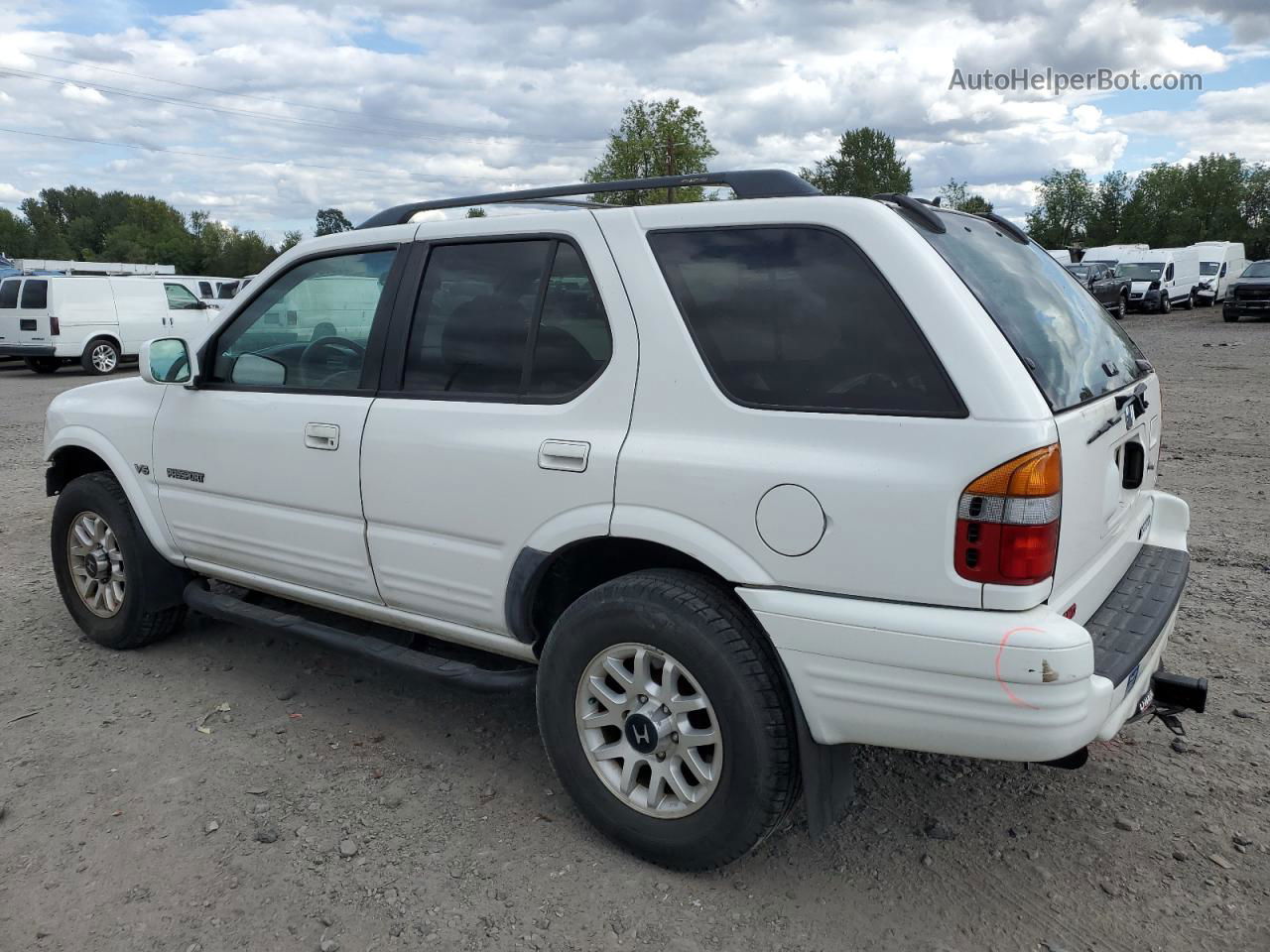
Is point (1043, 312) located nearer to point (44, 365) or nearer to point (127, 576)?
point (127, 576)

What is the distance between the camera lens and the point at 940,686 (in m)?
2.31

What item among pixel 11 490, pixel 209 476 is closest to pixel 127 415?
pixel 209 476

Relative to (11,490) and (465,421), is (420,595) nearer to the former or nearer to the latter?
(465,421)

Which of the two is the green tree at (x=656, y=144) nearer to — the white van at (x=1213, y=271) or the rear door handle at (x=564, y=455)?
the white van at (x=1213, y=271)

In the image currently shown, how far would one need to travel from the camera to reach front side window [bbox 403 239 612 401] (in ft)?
9.71

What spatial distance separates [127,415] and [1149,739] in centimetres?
426

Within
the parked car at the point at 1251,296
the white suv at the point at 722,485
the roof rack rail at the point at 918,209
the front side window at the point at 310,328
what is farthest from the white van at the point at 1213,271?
the front side window at the point at 310,328

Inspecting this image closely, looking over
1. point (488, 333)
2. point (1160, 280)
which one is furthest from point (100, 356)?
point (1160, 280)

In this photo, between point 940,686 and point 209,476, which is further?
point 209,476

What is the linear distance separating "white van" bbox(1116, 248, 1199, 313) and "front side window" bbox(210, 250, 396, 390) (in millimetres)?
32793

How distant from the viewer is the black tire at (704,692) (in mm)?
2557

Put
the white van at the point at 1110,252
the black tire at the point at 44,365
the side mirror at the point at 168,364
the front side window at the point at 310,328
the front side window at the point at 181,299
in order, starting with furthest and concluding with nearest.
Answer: the white van at the point at 1110,252, the front side window at the point at 181,299, the black tire at the point at 44,365, the side mirror at the point at 168,364, the front side window at the point at 310,328

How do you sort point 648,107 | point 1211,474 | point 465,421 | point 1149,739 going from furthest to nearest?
point 648,107 < point 1211,474 < point 1149,739 < point 465,421

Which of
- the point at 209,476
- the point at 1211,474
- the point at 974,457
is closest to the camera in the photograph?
the point at 974,457
